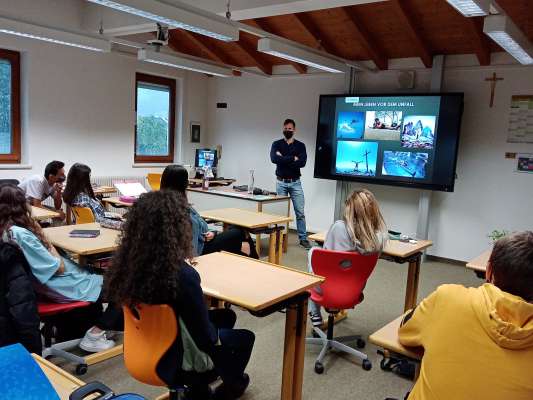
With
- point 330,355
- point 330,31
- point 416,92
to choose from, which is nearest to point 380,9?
point 330,31

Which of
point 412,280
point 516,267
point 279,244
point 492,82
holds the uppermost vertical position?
point 492,82

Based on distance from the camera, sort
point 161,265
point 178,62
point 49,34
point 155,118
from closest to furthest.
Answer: point 161,265, point 49,34, point 178,62, point 155,118

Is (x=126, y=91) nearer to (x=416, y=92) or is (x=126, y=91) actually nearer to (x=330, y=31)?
(x=330, y=31)

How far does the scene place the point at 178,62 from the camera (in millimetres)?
6152

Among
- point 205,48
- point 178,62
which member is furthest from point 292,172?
point 205,48

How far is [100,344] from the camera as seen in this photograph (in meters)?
2.96

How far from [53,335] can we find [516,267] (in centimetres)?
288

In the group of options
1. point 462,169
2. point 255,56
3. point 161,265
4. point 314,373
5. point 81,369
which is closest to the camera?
point 161,265

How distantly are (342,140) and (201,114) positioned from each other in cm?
315

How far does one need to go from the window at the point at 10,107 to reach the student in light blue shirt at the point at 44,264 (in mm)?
4205

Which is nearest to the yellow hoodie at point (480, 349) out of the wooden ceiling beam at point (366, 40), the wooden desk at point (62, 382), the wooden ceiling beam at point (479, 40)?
the wooden desk at point (62, 382)

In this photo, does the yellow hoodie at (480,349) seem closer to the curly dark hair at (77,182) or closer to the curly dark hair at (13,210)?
the curly dark hair at (13,210)

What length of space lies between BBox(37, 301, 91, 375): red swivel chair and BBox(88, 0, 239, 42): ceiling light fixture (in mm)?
2387

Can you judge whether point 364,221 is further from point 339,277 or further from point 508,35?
point 508,35
